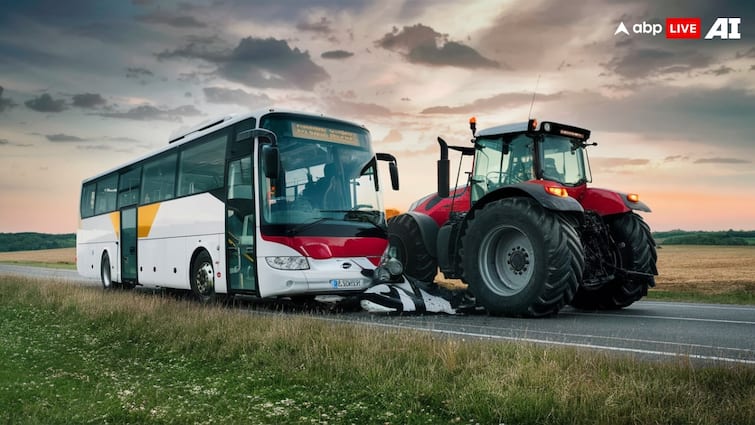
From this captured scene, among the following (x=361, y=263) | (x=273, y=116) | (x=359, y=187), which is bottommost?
(x=361, y=263)

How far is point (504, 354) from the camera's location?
6.31 meters

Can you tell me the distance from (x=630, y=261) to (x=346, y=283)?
489 cm

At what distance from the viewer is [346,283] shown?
1184 centimetres

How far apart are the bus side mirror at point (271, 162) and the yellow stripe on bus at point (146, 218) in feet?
19.9

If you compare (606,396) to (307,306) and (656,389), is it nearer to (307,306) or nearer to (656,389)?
(656,389)

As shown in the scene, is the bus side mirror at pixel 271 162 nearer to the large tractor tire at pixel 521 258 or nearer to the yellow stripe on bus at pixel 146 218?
the large tractor tire at pixel 521 258

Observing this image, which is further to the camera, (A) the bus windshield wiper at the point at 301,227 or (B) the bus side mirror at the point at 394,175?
(B) the bus side mirror at the point at 394,175

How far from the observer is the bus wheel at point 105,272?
20.2 m

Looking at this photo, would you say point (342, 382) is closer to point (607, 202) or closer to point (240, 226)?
point (240, 226)

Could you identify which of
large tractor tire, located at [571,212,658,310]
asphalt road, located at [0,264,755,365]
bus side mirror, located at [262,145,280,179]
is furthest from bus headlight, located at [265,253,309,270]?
large tractor tire, located at [571,212,658,310]

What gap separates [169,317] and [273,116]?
4072mm

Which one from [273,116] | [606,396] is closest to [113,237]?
[273,116]

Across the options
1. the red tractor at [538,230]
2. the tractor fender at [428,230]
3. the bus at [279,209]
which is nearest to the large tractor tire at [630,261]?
the red tractor at [538,230]

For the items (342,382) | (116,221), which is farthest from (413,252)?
(116,221)
